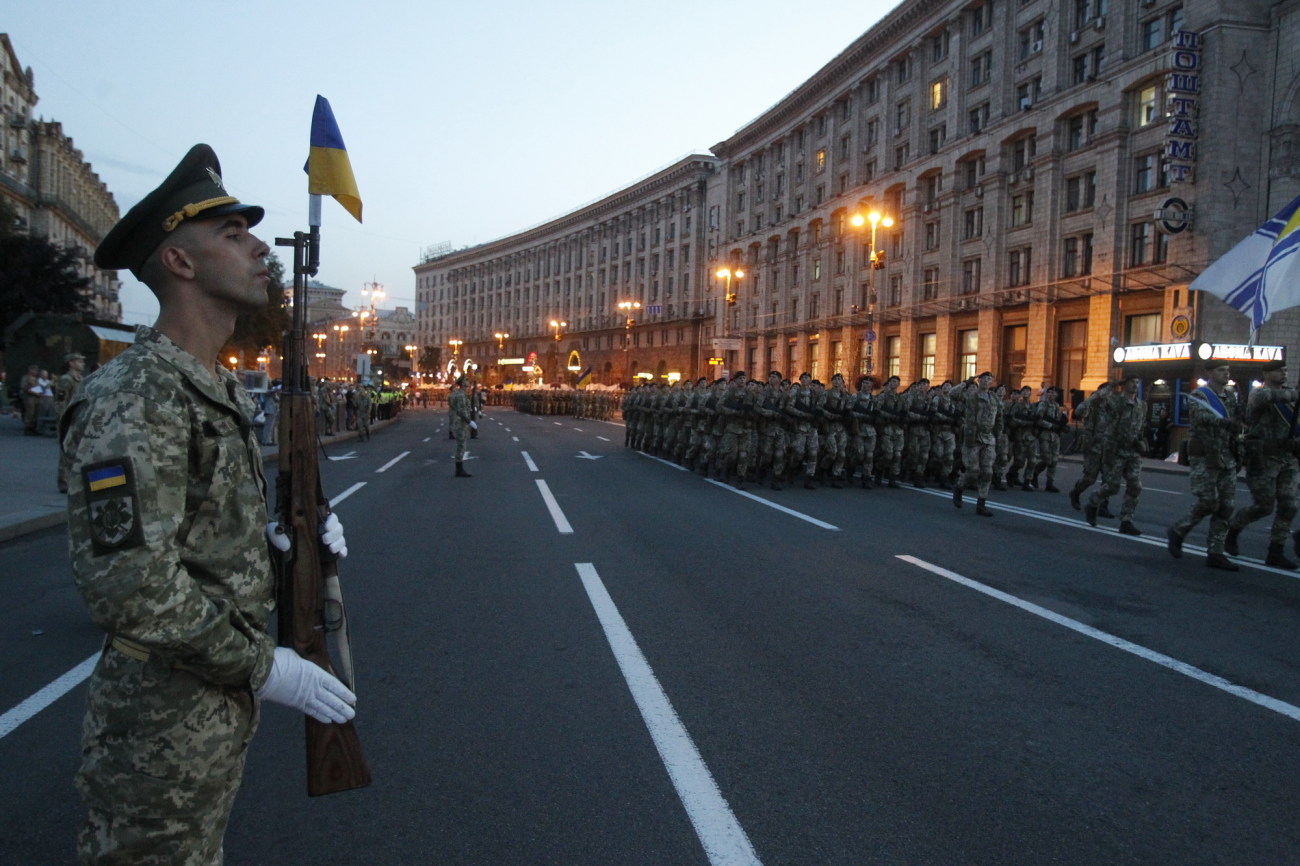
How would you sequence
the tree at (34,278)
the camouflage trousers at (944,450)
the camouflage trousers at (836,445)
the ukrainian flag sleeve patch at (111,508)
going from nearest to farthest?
the ukrainian flag sleeve patch at (111,508) < the camouflage trousers at (836,445) < the camouflage trousers at (944,450) < the tree at (34,278)

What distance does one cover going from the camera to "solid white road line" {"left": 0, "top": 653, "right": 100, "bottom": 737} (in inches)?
172

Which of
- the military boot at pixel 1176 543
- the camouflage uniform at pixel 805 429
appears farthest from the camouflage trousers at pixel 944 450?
the military boot at pixel 1176 543

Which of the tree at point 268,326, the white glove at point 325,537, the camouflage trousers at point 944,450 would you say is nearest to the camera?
the white glove at point 325,537

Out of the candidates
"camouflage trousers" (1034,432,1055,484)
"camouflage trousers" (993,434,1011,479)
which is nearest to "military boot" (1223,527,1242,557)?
"camouflage trousers" (993,434,1011,479)

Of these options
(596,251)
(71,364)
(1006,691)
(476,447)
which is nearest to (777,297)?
(596,251)

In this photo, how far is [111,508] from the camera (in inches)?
66.3

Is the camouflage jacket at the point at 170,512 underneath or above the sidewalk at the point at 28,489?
above

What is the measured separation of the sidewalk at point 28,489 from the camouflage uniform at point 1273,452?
8781 millimetres

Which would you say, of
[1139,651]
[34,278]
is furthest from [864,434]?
[34,278]

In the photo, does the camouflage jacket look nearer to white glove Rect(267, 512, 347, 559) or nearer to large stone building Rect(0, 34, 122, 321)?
white glove Rect(267, 512, 347, 559)

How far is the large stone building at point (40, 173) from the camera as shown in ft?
185

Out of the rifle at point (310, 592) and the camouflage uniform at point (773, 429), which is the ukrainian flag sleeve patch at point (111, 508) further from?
the camouflage uniform at point (773, 429)

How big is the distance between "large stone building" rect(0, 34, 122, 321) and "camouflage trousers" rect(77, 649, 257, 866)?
51.8 meters

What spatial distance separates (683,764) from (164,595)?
8.86 feet
